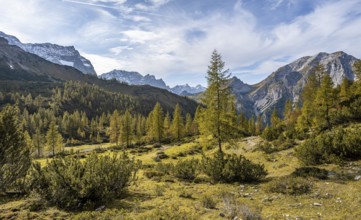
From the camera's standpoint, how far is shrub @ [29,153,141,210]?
11.8 meters

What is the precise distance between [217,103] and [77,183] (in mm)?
15437

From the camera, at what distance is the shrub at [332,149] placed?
17984mm

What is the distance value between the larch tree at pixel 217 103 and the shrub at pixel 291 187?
9.95 metres

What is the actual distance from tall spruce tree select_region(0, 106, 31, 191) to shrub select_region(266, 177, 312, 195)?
13.8 metres

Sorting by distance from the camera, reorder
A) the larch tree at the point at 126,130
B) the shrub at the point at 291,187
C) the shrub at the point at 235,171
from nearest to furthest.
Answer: the shrub at the point at 291,187 → the shrub at the point at 235,171 → the larch tree at the point at 126,130

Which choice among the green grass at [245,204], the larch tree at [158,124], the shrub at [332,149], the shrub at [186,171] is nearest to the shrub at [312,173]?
the green grass at [245,204]

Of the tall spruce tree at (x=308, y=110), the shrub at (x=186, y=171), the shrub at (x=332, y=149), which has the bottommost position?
the shrub at (x=186, y=171)

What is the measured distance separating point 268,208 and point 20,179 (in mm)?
13928

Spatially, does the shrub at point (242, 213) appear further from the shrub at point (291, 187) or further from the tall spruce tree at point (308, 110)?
the tall spruce tree at point (308, 110)

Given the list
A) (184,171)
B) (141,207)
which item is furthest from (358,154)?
(141,207)

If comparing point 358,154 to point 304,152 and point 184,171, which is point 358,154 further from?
point 184,171

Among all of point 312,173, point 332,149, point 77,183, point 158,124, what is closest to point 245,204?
point 312,173

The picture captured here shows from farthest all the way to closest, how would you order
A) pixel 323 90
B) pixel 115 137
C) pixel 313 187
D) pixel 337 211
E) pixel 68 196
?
Answer: pixel 115 137 < pixel 323 90 < pixel 313 187 < pixel 68 196 < pixel 337 211

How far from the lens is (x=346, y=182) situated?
43.6 feet
